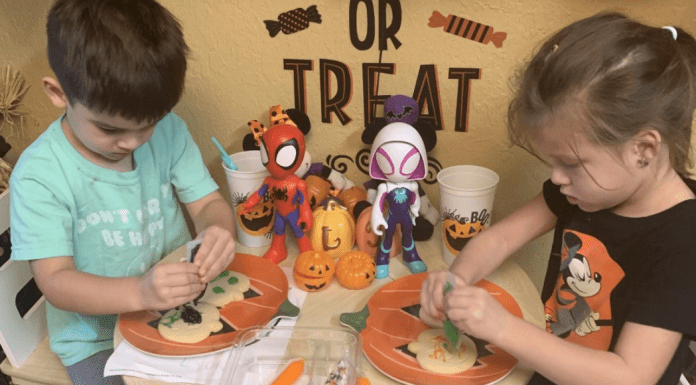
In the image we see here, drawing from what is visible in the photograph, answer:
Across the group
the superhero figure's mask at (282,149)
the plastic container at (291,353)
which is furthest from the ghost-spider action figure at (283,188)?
the plastic container at (291,353)

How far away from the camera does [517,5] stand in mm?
928

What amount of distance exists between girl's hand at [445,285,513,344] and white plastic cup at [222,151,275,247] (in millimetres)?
421

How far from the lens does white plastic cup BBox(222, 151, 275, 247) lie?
0.99m

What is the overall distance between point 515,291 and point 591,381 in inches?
8.5

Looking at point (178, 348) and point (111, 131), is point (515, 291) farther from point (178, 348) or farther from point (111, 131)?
point (111, 131)

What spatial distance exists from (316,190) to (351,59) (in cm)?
25

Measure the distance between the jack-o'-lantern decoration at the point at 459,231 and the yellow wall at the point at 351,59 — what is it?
0.18 meters

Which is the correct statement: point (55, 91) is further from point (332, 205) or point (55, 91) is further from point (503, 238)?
point (503, 238)

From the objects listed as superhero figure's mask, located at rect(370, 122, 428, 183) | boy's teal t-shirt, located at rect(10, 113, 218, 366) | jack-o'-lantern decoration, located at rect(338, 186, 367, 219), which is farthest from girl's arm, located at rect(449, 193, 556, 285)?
boy's teal t-shirt, located at rect(10, 113, 218, 366)

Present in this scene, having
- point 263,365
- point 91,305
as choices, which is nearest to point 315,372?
point 263,365

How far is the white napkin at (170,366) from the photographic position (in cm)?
72

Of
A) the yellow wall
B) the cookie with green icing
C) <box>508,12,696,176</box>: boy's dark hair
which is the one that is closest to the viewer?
<box>508,12,696,176</box>: boy's dark hair

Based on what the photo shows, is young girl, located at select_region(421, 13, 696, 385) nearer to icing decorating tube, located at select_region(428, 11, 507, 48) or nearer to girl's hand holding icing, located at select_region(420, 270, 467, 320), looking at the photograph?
girl's hand holding icing, located at select_region(420, 270, 467, 320)

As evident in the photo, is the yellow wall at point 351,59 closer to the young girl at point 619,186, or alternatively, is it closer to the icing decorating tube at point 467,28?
the icing decorating tube at point 467,28
